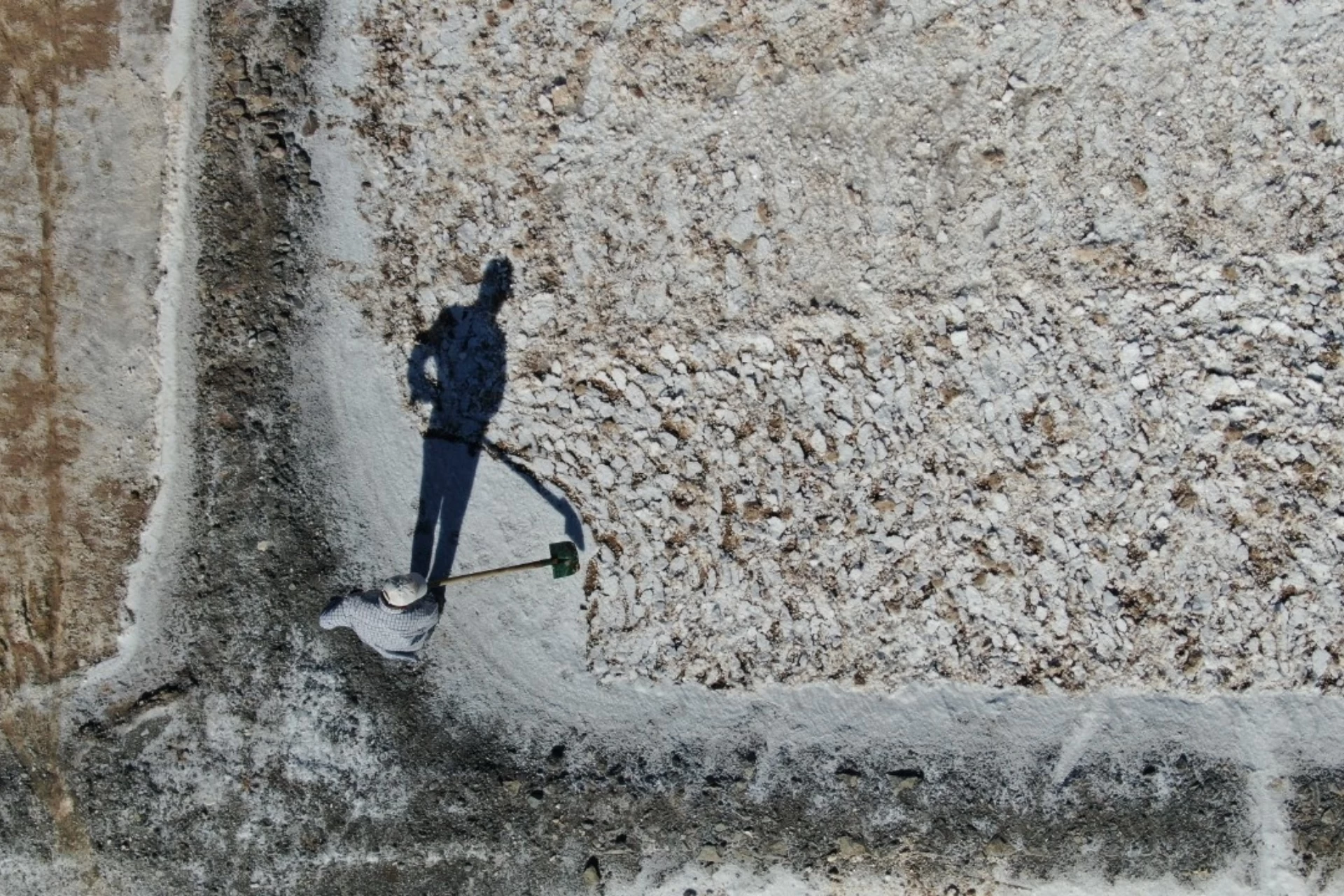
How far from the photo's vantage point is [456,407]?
6938 mm

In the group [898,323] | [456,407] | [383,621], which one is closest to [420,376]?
[456,407]

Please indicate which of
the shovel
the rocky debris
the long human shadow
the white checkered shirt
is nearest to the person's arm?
the long human shadow

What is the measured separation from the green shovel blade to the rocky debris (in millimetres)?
601

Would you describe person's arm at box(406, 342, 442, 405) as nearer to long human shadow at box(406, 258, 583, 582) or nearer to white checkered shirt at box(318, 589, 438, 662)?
long human shadow at box(406, 258, 583, 582)

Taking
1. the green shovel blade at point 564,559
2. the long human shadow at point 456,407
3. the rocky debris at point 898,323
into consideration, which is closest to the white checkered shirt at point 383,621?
the long human shadow at point 456,407

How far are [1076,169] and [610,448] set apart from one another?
4.09 m

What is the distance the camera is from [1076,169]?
6750 mm

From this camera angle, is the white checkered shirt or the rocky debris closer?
the white checkered shirt

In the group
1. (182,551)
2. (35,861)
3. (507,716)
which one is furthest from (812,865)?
(35,861)

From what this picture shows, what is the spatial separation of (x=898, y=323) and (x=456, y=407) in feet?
11.3

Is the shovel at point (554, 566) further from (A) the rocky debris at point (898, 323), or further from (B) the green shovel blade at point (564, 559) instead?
(A) the rocky debris at point (898, 323)

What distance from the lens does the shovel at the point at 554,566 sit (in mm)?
6270

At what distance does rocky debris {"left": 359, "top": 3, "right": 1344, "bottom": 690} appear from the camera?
21.8 ft

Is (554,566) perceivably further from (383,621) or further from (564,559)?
(383,621)
